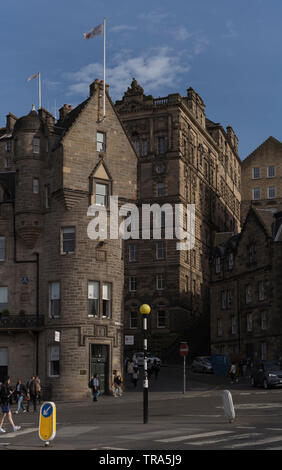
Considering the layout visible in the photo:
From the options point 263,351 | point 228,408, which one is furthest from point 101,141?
point 228,408

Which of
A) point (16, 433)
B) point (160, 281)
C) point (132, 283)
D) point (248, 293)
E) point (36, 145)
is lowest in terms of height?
point (16, 433)

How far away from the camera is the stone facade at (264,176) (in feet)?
373

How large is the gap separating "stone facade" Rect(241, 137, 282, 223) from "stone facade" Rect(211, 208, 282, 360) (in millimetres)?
38035

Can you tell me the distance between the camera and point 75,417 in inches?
1308

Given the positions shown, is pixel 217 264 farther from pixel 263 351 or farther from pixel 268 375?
pixel 268 375

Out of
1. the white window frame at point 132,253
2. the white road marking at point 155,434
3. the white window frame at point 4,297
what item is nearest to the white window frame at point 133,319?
the white window frame at point 132,253

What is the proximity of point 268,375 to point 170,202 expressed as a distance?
141 feet

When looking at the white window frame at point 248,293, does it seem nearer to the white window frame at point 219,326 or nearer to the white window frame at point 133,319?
the white window frame at point 219,326

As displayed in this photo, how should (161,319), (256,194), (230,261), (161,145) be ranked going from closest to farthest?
(230,261) < (161,319) < (161,145) < (256,194)

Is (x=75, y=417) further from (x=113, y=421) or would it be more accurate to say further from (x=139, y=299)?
(x=139, y=299)

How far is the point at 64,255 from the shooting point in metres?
48.2

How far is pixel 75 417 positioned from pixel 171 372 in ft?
110

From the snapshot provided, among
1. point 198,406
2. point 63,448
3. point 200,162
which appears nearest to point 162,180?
point 200,162

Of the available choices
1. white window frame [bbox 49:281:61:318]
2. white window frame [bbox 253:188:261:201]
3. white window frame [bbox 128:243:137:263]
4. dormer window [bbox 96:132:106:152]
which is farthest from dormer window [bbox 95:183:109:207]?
white window frame [bbox 253:188:261:201]
